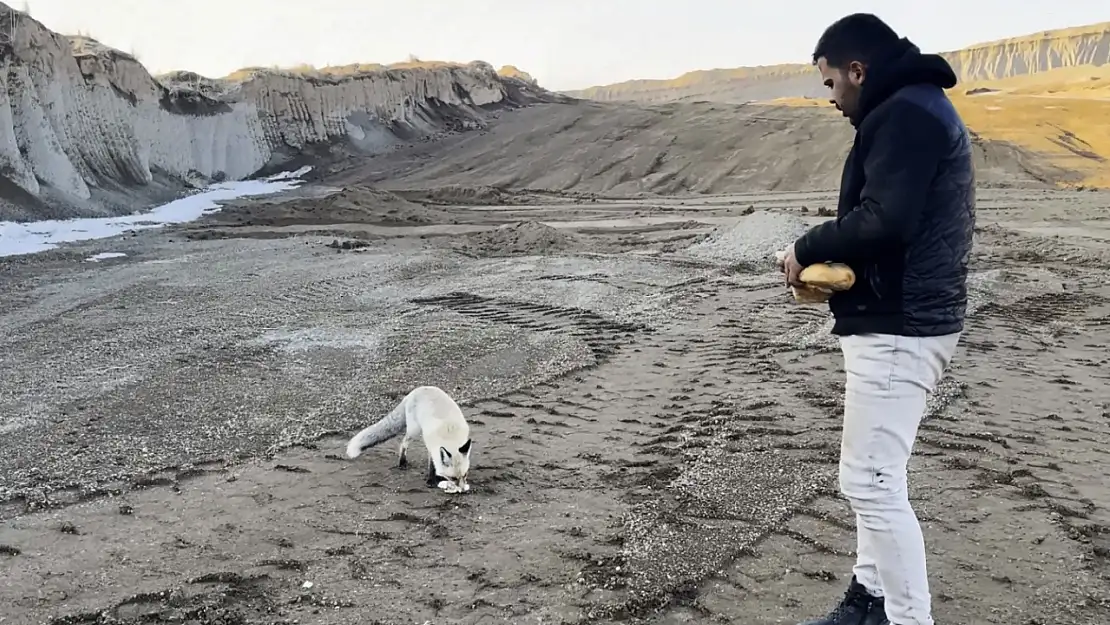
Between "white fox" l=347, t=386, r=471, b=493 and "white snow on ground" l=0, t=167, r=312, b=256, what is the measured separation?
11.4m

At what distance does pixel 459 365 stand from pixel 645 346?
164 centimetres

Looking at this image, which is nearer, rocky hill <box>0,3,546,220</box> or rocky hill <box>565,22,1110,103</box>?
rocky hill <box>0,3,546,220</box>

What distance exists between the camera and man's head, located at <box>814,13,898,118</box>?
2.32 metres

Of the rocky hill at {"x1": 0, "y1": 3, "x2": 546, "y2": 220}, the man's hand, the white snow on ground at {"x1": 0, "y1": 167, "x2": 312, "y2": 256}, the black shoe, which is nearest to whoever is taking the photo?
the man's hand

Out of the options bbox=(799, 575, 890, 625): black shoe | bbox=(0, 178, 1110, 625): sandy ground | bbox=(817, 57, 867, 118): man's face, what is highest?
bbox=(817, 57, 867, 118): man's face

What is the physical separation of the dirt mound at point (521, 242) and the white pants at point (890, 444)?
10670 millimetres

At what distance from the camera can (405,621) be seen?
3072 mm

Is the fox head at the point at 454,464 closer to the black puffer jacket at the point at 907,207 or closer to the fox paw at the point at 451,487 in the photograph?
Result: the fox paw at the point at 451,487

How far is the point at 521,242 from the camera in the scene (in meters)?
13.9

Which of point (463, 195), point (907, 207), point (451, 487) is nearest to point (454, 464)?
point (451, 487)

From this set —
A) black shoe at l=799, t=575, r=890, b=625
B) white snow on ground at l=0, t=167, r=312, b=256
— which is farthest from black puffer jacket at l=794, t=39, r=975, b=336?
white snow on ground at l=0, t=167, r=312, b=256

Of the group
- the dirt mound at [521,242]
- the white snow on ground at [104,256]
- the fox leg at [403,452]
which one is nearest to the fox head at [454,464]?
the fox leg at [403,452]

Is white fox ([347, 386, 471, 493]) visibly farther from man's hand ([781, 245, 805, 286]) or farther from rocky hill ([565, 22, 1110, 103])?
rocky hill ([565, 22, 1110, 103])

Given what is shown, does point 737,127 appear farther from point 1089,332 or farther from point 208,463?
point 208,463
